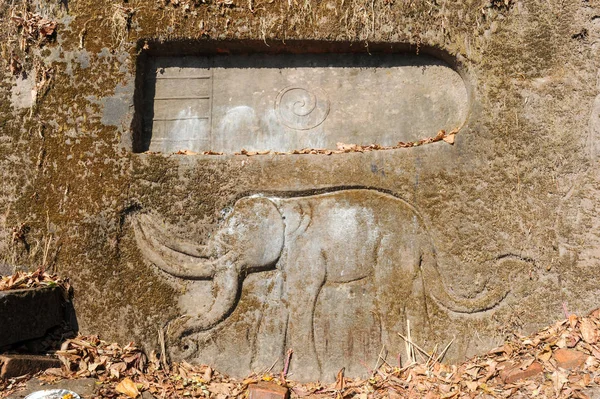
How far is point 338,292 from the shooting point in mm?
4566

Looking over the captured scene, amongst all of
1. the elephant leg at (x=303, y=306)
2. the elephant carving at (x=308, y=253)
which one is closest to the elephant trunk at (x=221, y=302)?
the elephant carving at (x=308, y=253)

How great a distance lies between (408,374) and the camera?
173 inches

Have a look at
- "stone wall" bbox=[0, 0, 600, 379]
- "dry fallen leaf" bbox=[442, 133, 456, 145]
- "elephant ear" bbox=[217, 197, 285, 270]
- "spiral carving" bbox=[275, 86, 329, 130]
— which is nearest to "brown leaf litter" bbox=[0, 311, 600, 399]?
"stone wall" bbox=[0, 0, 600, 379]

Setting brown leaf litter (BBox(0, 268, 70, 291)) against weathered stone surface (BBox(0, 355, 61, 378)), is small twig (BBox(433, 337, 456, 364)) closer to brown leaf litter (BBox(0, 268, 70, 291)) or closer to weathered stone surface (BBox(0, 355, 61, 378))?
weathered stone surface (BBox(0, 355, 61, 378))

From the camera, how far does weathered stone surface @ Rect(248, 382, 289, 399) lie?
13.5 feet

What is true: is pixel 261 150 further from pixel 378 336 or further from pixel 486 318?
pixel 486 318

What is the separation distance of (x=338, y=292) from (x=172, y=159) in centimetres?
173

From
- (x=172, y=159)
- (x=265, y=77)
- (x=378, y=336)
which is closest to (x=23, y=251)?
(x=172, y=159)

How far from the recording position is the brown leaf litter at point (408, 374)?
13.3ft

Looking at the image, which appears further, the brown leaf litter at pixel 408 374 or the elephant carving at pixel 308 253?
the elephant carving at pixel 308 253

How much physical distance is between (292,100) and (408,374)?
2.45 m

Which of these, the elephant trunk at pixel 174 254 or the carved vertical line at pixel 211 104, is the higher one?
the carved vertical line at pixel 211 104

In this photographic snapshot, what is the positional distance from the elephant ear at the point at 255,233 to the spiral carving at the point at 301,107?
0.82 m

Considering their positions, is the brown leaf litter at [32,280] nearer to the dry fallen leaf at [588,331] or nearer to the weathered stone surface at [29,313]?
the weathered stone surface at [29,313]
